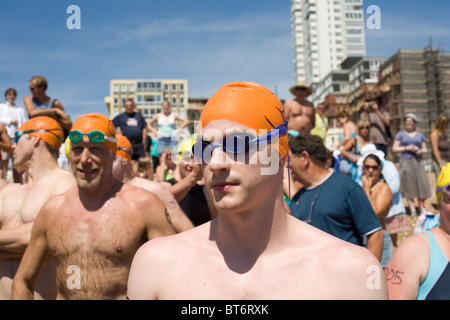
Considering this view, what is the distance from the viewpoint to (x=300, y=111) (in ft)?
32.0

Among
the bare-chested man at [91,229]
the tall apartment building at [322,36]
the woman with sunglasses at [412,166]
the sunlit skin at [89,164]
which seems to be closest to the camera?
the bare-chested man at [91,229]

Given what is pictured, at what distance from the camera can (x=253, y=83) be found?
7.43 ft

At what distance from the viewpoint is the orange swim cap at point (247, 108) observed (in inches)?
83.7

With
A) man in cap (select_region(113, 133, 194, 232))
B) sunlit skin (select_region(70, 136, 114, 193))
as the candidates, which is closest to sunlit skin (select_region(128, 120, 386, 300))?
sunlit skin (select_region(70, 136, 114, 193))

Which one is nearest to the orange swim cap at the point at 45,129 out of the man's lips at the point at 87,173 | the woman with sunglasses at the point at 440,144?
the man's lips at the point at 87,173

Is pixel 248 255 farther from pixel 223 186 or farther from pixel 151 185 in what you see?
pixel 151 185

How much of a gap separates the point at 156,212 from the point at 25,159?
2316 millimetres

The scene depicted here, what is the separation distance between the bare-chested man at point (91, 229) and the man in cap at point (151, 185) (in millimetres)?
1144

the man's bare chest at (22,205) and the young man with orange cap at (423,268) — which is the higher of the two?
the man's bare chest at (22,205)

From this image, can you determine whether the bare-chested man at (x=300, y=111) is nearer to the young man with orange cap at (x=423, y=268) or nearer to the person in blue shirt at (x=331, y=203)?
the person in blue shirt at (x=331, y=203)

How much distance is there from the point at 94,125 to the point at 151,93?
5502 inches

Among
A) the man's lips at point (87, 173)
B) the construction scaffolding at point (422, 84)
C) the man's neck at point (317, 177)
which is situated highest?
the construction scaffolding at point (422, 84)

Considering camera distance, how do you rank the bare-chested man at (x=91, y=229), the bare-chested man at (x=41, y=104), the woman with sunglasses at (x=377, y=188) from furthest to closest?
the bare-chested man at (x=41, y=104), the woman with sunglasses at (x=377, y=188), the bare-chested man at (x=91, y=229)

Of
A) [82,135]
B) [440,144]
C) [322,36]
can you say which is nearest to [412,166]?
[440,144]
